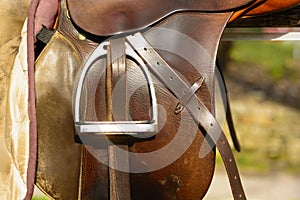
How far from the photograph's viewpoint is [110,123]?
1135mm

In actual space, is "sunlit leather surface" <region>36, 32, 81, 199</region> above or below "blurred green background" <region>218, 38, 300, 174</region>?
below

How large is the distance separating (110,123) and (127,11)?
22 centimetres

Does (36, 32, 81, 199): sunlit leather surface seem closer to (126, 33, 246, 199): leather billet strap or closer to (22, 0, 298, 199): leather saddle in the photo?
(22, 0, 298, 199): leather saddle

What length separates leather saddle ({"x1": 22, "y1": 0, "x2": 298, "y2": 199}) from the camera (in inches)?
46.1

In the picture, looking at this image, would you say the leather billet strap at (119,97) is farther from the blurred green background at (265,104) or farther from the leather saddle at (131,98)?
the blurred green background at (265,104)

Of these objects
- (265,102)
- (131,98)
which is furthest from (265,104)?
(131,98)

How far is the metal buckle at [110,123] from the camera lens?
113 cm

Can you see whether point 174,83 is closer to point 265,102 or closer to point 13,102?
point 13,102

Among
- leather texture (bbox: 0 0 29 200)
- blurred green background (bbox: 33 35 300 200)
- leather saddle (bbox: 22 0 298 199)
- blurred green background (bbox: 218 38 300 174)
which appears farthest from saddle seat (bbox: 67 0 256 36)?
blurred green background (bbox: 218 38 300 174)

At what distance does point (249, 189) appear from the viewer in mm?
3254

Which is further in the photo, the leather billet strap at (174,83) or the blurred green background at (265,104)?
the blurred green background at (265,104)

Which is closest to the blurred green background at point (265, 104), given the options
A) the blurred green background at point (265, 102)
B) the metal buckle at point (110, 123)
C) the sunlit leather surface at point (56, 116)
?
the blurred green background at point (265, 102)

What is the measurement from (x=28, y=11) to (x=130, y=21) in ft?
0.73

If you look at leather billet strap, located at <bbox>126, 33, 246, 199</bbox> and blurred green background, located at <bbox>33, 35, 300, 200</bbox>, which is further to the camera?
blurred green background, located at <bbox>33, 35, 300, 200</bbox>
